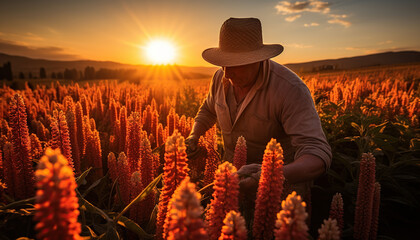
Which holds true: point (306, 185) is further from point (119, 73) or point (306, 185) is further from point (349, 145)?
point (119, 73)

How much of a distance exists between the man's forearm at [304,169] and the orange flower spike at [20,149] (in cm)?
213

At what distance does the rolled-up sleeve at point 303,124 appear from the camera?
7.61 feet

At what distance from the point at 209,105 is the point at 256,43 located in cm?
162

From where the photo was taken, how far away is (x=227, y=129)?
358 cm

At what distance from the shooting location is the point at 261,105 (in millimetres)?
3113

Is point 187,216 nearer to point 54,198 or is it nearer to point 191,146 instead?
point 54,198

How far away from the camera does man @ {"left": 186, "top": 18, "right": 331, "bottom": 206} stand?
2.33 meters

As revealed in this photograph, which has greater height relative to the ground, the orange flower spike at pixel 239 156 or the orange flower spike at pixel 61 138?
the orange flower spike at pixel 61 138

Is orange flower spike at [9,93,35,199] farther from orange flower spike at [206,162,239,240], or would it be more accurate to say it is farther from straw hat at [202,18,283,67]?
straw hat at [202,18,283,67]

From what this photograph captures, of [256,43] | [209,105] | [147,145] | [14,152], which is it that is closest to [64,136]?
[14,152]

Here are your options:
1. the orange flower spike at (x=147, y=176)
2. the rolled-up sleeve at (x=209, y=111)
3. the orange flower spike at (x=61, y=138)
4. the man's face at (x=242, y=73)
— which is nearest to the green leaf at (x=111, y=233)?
the orange flower spike at (x=147, y=176)

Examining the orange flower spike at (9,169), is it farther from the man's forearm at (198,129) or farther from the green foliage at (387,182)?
the green foliage at (387,182)

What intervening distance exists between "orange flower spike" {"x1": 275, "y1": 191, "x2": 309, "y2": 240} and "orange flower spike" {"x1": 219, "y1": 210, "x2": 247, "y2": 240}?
→ 116 millimetres

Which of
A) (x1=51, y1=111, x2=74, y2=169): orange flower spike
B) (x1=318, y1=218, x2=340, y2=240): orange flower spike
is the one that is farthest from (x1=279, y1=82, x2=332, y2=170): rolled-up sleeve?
(x1=51, y1=111, x2=74, y2=169): orange flower spike
